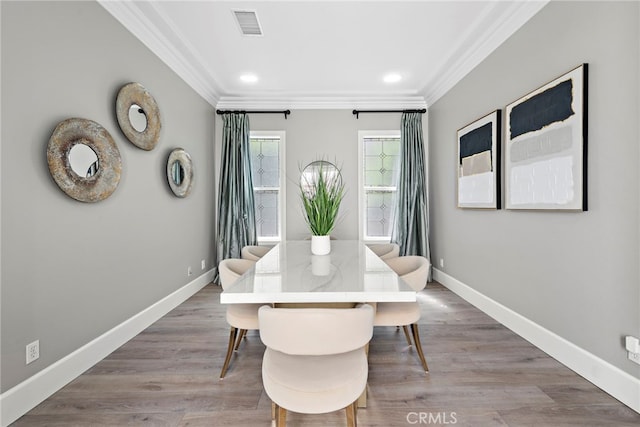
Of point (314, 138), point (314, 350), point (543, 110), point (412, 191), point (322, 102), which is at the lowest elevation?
point (314, 350)

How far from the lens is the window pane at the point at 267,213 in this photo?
459cm

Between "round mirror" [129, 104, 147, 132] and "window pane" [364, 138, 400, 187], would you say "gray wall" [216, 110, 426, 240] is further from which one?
"round mirror" [129, 104, 147, 132]

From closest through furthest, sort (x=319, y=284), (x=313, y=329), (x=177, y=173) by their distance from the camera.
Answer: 1. (x=313, y=329)
2. (x=319, y=284)
3. (x=177, y=173)

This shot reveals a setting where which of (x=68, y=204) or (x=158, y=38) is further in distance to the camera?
(x=158, y=38)

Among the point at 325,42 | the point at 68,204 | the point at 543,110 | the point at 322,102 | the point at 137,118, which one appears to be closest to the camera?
the point at 68,204

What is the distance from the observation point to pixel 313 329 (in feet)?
3.49

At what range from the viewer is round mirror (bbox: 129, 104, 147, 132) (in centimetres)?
250

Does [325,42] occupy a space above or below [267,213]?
above

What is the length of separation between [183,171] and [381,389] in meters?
3.03

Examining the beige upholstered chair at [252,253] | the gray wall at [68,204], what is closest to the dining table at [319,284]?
the beige upholstered chair at [252,253]

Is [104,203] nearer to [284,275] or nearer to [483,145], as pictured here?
[284,275]

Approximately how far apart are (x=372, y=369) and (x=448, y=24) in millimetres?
3064

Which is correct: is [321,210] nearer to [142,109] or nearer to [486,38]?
[142,109]

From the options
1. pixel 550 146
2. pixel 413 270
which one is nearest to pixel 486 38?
pixel 550 146
